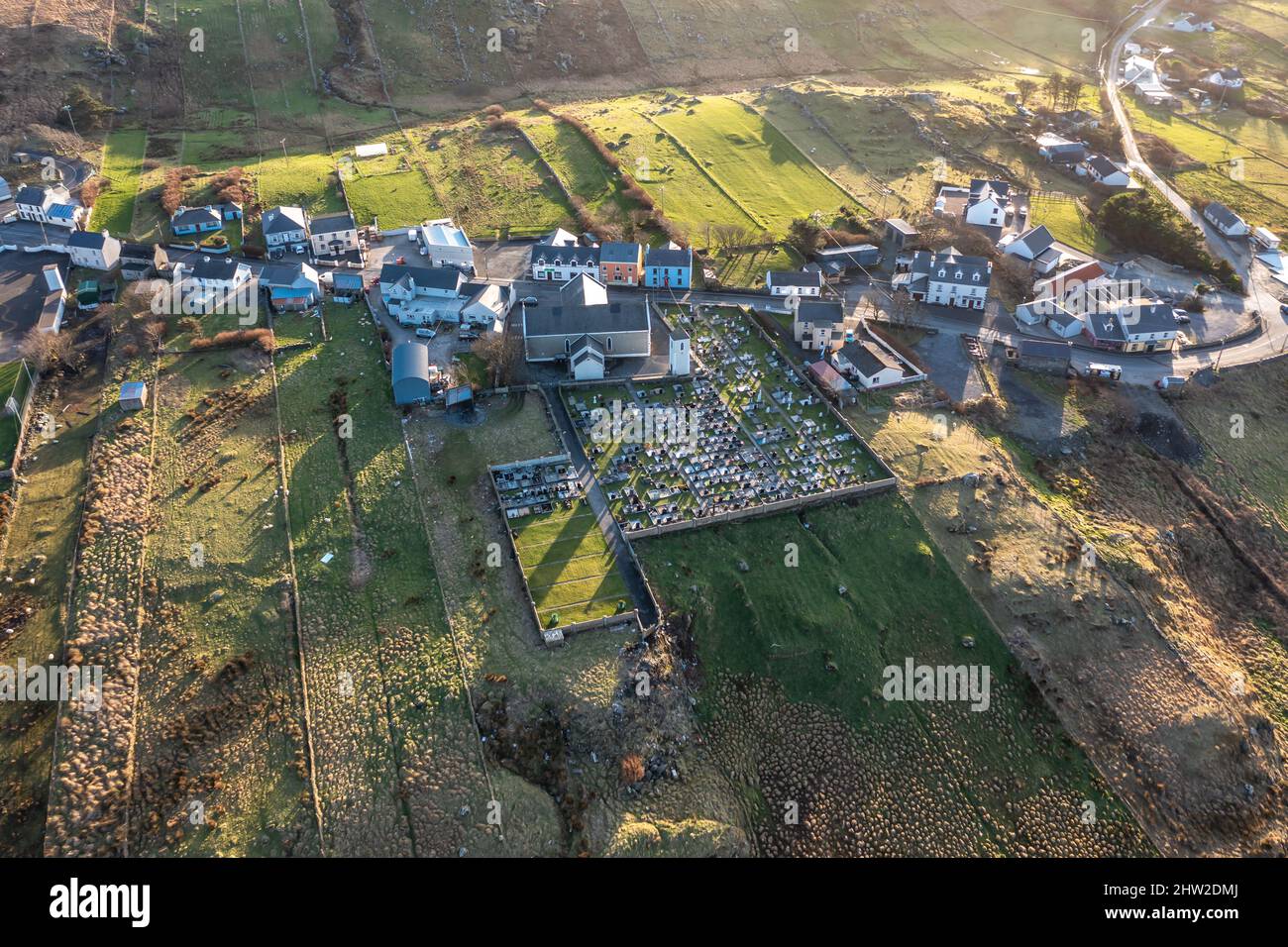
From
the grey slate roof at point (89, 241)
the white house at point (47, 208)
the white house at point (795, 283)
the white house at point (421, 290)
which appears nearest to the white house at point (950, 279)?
the white house at point (795, 283)

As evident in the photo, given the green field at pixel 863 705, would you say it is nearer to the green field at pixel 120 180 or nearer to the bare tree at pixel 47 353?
the bare tree at pixel 47 353

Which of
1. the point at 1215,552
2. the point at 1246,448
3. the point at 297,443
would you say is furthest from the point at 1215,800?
the point at 297,443

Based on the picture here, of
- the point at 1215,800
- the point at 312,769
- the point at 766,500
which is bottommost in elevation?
the point at 1215,800

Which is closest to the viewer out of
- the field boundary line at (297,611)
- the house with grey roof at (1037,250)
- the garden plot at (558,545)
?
the field boundary line at (297,611)

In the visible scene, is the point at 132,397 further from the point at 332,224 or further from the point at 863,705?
the point at 863,705

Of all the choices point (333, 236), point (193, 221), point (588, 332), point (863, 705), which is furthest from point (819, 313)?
point (193, 221)

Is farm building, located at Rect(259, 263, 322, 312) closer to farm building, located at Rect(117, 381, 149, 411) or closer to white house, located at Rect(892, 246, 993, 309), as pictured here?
farm building, located at Rect(117, 381, 149, 411)

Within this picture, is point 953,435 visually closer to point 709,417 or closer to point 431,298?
point 709,417

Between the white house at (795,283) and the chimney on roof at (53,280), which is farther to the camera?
the white house at (795,283)
